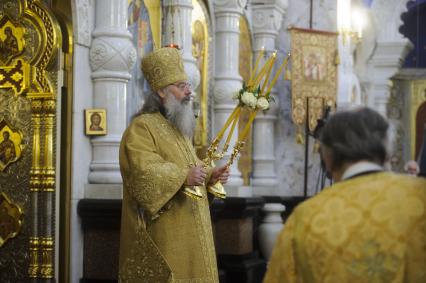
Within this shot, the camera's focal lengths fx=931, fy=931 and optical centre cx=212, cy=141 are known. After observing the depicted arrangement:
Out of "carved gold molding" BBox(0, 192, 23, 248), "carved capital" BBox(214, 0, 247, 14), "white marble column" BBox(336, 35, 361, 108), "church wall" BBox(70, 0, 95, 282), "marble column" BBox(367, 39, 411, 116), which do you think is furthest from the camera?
"marble column" BBox(367, 39, 411, 116)

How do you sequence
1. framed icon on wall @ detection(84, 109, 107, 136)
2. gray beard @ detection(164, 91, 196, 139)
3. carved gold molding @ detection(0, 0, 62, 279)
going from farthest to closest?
framed icon on wall @ detection(84, 109, 107, 136)
carved gold molding @ detection(0, 0, 62, 279)
gray beard @ detection(164, 91, 196, 139)

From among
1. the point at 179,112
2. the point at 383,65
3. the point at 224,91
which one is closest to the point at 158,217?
the point at 179,112

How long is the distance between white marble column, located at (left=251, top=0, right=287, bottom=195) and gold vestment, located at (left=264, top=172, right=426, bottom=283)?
28.3ft

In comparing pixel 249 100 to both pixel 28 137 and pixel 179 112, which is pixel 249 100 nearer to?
pixel 179 112

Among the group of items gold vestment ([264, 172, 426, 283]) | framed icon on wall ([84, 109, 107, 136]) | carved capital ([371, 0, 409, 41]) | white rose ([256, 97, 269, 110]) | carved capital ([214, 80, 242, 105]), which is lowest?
gold vestment ([264, 172, 426, 283])

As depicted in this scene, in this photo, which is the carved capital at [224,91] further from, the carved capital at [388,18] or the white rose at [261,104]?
the carved capital at [388,18]

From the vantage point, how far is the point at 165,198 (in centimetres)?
494

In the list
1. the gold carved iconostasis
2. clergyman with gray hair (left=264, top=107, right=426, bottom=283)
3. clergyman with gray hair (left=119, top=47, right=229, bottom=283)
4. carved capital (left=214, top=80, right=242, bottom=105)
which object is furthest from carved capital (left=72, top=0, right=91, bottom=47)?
clergyman with gray hair (left=264, top=107, right=426, bottom=283)

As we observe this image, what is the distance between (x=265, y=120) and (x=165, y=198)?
257 inches

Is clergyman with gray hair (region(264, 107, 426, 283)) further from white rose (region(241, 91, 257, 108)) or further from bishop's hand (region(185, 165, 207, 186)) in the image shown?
white rose (region(241, 91, 257, 108))

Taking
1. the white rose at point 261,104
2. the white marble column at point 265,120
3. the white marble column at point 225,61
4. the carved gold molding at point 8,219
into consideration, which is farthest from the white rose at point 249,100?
the white marble column at point 265,120

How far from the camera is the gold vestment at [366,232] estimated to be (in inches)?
102

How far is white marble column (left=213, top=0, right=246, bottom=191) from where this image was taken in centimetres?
1001

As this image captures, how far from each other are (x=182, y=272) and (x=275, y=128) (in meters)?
6.70
